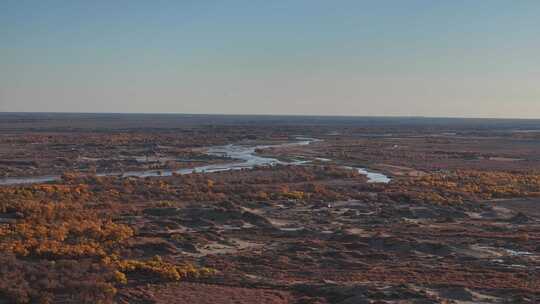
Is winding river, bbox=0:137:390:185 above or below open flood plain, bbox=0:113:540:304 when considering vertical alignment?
below

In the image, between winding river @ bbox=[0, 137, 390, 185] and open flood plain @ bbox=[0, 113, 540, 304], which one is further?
winding river @ bbox=[0, 137, 390, 185]

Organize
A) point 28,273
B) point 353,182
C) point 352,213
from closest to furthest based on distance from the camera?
1. point 28,273
2. point 352,213
3. point 353,182

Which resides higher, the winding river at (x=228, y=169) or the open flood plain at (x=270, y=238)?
the open flood plain at (x=270, y=238)

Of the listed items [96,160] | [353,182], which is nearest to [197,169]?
[96,160]

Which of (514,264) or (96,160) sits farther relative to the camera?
(96,160)

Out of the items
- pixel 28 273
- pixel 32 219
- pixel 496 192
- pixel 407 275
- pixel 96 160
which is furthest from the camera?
pixel 96 160

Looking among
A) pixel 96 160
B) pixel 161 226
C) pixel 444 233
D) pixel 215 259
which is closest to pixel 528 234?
pixel 444 233

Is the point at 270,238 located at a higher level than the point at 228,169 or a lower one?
higher

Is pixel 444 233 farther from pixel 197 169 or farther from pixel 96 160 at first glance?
pixel 96 160

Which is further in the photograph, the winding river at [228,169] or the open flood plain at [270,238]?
the winding river at [228,169]

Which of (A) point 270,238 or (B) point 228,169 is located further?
(B) point 228,169
